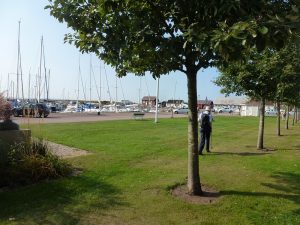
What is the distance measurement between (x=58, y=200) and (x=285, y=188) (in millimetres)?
4977

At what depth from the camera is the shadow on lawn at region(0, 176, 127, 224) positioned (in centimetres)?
619

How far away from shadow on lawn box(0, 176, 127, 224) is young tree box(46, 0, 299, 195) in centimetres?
189

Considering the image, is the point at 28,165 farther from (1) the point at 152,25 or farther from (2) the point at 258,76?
(2) the point at 258,76

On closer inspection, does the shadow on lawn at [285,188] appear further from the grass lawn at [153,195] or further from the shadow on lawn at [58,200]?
the shadow on lawn at [58,200]

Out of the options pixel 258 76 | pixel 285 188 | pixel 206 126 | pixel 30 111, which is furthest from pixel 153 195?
pixel 258 76

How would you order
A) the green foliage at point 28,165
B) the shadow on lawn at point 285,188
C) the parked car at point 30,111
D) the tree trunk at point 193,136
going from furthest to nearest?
the parked car at point 30,111 < the green foliage at point 28,165 < the shadow on lawn at point 285,188 < the tree trunk at point 193,136

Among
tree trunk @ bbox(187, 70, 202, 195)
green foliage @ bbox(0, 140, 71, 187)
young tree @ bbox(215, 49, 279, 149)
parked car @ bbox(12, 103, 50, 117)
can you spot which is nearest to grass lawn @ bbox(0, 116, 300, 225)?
green foliage @ bbox(0, 140, 71, 187)

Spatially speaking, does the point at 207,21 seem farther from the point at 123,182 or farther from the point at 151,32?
the point at 123,182

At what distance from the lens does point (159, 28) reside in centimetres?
675

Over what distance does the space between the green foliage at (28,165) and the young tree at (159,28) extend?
117 inches

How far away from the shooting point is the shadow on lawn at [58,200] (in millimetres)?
6188

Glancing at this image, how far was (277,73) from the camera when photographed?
14023 mm

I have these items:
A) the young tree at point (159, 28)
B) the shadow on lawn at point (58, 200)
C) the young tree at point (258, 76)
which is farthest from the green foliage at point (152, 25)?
the young tree at point (258, 76)

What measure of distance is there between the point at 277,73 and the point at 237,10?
Result: 9.65 m
